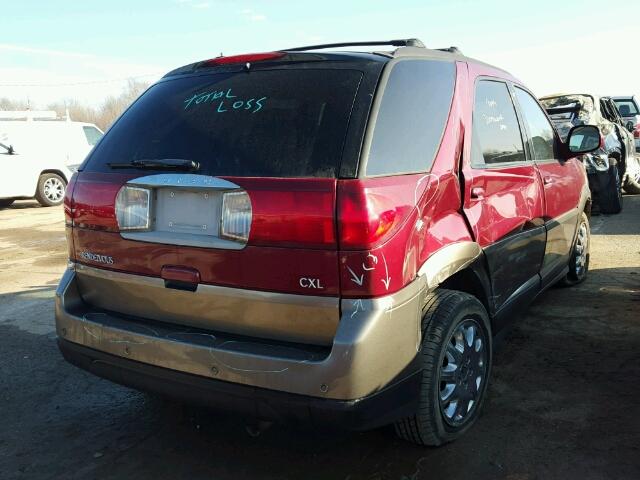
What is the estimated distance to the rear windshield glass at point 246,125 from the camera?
92.2 inches

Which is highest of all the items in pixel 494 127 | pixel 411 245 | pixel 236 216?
pixel 494 127

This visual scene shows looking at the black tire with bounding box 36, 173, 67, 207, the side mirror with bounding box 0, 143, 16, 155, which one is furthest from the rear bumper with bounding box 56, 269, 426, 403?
the black tire with bounding box 36, 173, 67, 207

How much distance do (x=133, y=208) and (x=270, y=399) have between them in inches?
40.0

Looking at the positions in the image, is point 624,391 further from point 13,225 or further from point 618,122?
point 13,225

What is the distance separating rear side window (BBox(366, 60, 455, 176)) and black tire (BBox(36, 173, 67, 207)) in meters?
12.4

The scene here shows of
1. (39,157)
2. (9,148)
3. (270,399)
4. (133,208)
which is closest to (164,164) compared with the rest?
(133,208)

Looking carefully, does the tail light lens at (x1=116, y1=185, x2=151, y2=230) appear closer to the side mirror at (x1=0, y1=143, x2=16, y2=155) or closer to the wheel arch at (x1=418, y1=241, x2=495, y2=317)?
the wheel arch at (x1=418, y1=241, x2=495, y2=317)

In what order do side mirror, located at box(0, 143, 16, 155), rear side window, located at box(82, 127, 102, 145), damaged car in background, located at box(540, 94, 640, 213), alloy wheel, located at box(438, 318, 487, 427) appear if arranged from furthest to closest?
rear side window, located at box(82, 127, 102, 145) → side mirror, located at box(0, 143, 16, 155) → damaged car in background, located at box(540, 94, 640, 213) → alloy wheel, located at box(438, 318, 487, 427)

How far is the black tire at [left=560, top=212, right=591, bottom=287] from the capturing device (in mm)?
5219

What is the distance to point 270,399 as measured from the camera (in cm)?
226

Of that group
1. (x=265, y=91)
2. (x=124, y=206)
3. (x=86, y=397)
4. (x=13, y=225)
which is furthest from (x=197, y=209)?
(x=13, y=225)

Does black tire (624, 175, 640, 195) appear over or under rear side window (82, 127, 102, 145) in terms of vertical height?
under

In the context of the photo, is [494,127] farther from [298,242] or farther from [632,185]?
[632,185]

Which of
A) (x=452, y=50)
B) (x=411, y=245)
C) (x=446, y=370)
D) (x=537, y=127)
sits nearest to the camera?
(x=411, y=245)
